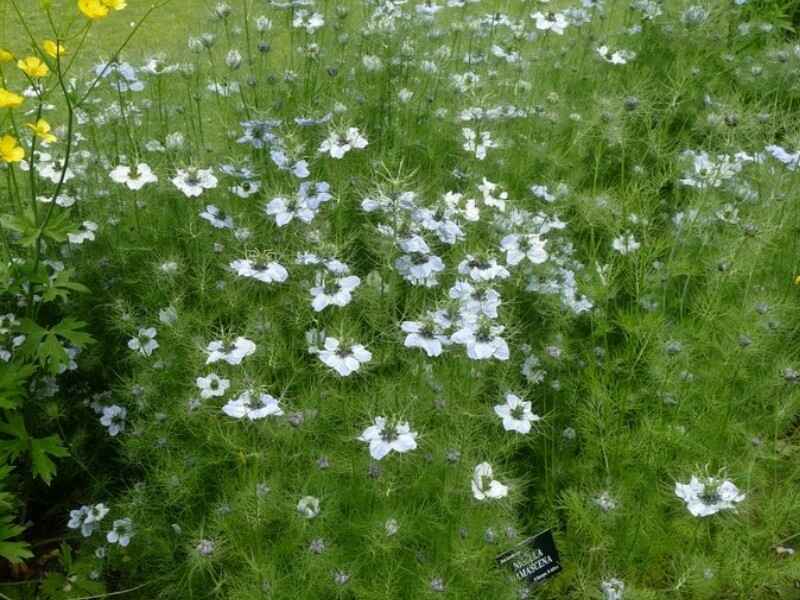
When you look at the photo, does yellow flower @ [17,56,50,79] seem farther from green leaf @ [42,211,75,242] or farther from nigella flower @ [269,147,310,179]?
nigella flower @ [269,147,310,179]

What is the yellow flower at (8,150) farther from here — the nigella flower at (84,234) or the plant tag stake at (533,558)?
the plant tag stake at (533,558)

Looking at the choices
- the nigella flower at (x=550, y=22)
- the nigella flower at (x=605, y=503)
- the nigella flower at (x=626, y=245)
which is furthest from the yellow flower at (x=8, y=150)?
the nigella flower at (x=550, y=22)

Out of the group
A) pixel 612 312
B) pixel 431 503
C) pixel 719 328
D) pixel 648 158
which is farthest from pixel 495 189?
pixel 648 158

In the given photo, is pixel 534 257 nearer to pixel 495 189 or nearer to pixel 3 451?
pixel 495 189

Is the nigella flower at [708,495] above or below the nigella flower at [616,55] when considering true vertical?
below

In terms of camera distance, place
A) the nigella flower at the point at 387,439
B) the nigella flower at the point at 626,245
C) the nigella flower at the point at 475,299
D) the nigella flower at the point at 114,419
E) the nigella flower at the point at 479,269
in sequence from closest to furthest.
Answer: the nigella flower at the point at 387,439
the nigella flower at the point at 475,299
the nigella flower at the point at 479,269
the nigella flower at the point at 114,419
the nigella flower at the point at 626,245

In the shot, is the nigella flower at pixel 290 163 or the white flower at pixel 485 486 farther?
the nigella flower at pixel 290 163
